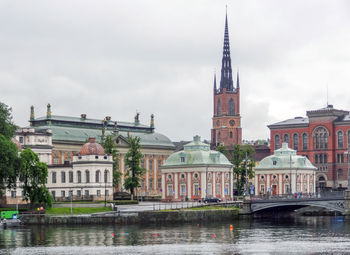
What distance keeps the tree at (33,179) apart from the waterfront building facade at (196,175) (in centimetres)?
4002

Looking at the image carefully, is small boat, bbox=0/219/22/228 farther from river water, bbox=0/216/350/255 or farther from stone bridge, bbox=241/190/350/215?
stone bridge, bbox=241/190/350/215

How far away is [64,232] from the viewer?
113 m

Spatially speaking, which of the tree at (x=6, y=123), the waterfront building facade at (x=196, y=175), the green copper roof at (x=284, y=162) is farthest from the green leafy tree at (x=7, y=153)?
the green copper roof at (x=284, y=162)

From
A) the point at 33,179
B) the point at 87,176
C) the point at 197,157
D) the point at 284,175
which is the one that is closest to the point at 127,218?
the point at 33,179

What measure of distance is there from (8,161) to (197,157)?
167 feet

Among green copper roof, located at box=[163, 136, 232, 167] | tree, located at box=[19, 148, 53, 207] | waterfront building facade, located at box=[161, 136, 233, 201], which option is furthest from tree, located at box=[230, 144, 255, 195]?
tree, located at box=[19, 148, 53, 207]

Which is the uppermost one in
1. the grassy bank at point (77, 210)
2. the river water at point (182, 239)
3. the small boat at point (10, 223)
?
the grassy bank at point (77, 210)

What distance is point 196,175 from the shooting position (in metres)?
170

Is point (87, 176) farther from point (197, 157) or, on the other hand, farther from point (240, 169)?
point (240, 169)

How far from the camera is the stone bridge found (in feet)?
449

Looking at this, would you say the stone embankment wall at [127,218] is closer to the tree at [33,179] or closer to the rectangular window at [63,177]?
the tree at [33,179]

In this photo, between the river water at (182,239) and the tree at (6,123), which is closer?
the river water at (182,239)

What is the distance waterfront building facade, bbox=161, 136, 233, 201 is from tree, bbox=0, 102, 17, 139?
41.9 metres

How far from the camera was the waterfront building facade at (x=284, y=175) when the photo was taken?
182250 millimetres
